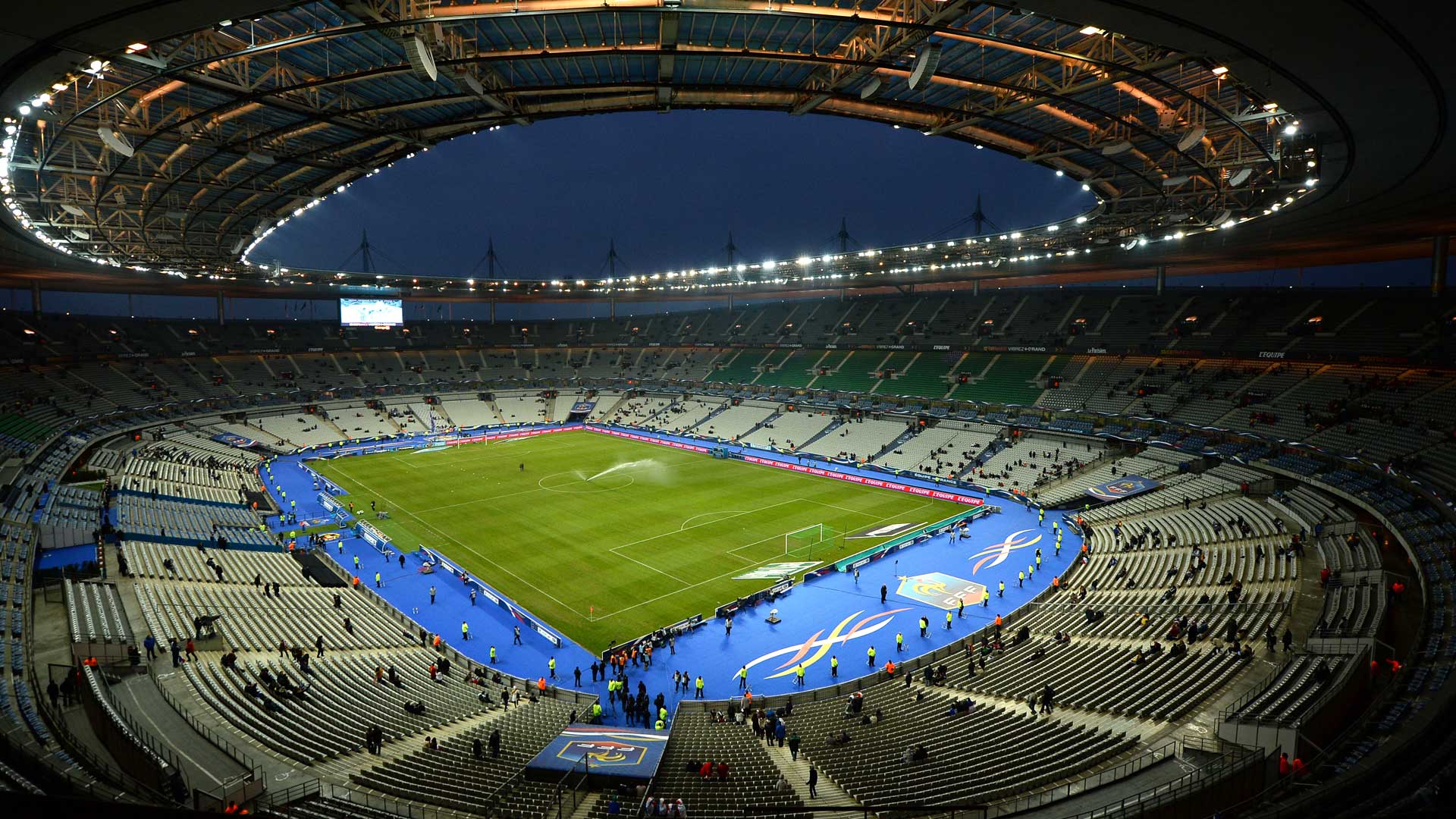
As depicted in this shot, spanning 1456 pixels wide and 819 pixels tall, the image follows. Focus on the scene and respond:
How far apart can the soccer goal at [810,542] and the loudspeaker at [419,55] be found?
26603 millimetres

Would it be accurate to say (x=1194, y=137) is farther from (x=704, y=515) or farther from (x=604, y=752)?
(x=704, y=515)

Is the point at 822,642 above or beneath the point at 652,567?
beneath

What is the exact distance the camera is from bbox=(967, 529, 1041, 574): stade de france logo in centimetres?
3309

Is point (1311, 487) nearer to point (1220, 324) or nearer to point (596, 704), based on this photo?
point (1220, 324)

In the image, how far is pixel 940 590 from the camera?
1174 inches

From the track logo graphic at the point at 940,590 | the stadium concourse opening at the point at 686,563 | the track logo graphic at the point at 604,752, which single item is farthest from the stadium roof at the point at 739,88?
the track logo graphic at the point at 940,590

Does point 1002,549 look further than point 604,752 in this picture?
Yes

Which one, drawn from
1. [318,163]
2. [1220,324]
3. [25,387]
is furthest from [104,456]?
[1220,324]

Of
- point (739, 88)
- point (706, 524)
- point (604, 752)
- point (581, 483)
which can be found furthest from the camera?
point (581, 483)

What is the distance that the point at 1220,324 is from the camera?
53.3 m

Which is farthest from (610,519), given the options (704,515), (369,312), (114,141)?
(369,312)

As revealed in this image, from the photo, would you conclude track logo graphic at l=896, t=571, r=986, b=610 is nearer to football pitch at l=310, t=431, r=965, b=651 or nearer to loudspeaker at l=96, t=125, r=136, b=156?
football pitch at l=310, t=431, r=965, b=651

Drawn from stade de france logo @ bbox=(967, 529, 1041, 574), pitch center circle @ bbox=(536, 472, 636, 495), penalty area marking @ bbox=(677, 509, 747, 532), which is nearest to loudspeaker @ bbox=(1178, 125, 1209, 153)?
stade de france logo @ bbox=(967, 529, 1041, 574)

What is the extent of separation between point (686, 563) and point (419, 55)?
82.2ft
